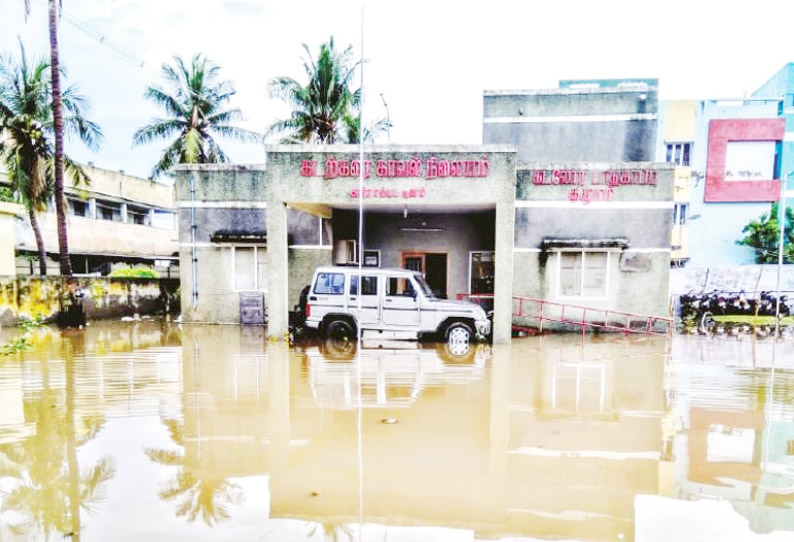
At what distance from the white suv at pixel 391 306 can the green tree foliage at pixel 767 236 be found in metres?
18.6

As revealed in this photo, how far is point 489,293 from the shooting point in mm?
15969

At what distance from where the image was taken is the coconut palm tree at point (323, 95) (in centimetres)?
2192

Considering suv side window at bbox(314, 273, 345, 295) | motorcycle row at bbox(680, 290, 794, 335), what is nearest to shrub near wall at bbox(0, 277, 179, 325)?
suv side window at bbox(314, 273, 345, 295)

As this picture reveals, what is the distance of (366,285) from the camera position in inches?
451

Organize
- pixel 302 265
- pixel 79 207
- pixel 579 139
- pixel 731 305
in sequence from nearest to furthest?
pixel 302 265
pixel 731 305
pixel 579 139
pixel 79 207

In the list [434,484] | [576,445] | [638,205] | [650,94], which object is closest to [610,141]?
[650,94]

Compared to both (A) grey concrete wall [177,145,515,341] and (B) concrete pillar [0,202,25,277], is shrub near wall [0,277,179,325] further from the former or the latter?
(A) grey concrete wall [177,145,515,341]

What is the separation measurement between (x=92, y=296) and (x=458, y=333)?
12434mm

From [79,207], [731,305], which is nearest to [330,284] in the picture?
[731,305]

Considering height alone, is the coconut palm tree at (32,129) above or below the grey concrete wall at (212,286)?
above

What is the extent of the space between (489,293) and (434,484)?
38.6ft

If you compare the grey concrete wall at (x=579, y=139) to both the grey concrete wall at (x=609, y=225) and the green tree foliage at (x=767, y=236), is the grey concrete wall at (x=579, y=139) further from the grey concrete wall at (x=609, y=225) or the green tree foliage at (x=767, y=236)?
the green tree foliage at (x=767, y=236)

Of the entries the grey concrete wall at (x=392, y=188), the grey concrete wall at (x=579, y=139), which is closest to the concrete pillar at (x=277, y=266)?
the grey concrete wall at (x=392, y=188)

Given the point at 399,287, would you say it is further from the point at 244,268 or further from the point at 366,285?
the point at 244,268
